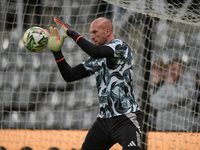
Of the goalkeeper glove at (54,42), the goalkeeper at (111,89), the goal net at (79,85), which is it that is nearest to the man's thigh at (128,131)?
the goalkeeper at (111,89)

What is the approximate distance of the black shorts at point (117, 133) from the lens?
212 centimetres

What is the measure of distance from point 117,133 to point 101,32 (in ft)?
2.66

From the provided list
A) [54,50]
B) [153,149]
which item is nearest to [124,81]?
[54,50]

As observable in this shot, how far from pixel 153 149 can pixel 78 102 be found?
1.78m

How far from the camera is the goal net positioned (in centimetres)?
481

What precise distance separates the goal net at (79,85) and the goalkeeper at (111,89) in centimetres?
235

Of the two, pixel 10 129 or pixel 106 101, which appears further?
pixel 10 129

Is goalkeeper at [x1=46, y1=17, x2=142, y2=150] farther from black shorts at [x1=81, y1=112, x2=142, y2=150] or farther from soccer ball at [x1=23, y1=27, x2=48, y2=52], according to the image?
soccer ball at [x1=23, y1=27, x2=48, y2=52]

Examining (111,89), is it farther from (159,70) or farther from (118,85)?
(159,70)

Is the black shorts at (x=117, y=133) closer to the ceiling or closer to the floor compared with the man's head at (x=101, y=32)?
closer to the floor

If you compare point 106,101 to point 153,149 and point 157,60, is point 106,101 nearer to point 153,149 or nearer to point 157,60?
point 153,149

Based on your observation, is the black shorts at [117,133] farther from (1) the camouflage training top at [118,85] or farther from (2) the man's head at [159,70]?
(2) the man's head at [159,70]

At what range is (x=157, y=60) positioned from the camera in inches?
199

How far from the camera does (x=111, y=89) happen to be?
2232 mm
